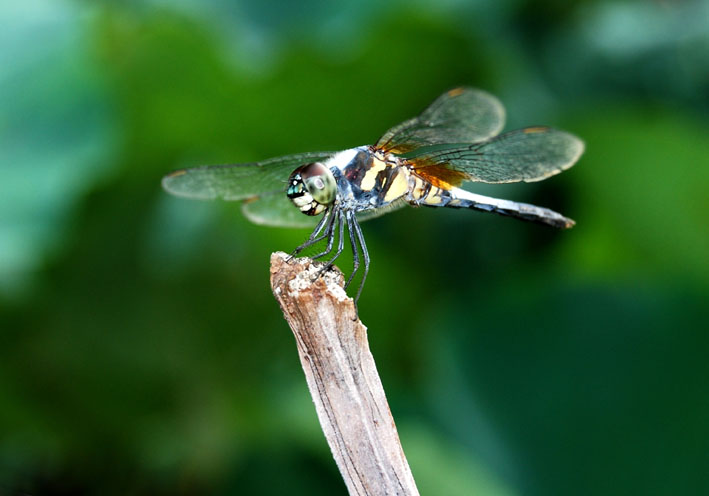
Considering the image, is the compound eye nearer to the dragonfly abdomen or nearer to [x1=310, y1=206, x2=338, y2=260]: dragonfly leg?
[x1=310, y1=206, x2=338, y2=260]: dragonfly leg

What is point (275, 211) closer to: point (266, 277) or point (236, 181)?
point (236, 181)

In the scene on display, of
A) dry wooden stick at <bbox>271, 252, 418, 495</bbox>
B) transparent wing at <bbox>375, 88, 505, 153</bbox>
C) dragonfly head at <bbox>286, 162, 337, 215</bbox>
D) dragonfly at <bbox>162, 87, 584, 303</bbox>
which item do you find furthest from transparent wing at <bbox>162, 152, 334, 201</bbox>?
dry wooden stick at <bbox>271, 252, 418, 495</bbox>

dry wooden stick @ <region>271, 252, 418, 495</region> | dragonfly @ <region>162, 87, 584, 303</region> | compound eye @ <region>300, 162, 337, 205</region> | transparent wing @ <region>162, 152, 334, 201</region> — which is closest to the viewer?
dry wooden stick @ <region>271, 252, 418, 495</region>

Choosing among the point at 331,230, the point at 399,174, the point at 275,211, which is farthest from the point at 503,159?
the point at 275,211

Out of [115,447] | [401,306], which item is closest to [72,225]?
[115,447]

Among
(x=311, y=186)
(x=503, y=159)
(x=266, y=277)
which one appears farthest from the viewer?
(x=266, y=277)

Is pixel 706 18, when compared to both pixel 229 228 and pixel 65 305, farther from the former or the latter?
pixel 65 305

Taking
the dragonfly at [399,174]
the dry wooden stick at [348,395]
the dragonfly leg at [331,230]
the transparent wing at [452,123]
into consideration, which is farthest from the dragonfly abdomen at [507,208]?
the dry wooden stick at [348,395]
